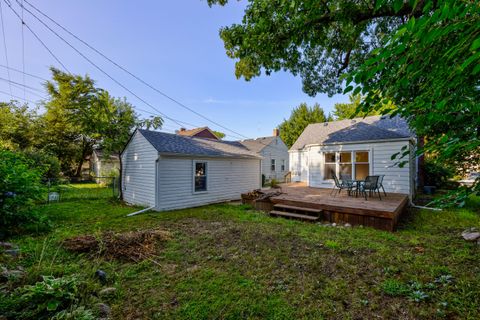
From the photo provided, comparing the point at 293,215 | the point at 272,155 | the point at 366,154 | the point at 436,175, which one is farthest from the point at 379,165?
the point at 272,155

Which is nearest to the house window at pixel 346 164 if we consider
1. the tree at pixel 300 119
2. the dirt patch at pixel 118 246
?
the dirt patch at pixel 118 246

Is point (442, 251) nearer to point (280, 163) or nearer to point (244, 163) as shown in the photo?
point (244, 163)

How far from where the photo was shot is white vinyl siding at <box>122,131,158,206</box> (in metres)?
8.16

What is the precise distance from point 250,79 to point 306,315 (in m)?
6.95

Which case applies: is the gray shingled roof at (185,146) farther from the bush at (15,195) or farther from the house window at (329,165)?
the house window at (329,165)

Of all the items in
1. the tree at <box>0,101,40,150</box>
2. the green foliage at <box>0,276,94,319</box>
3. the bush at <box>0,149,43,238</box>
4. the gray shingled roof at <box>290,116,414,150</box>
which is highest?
the tree at <box>0,101,40,150</box>

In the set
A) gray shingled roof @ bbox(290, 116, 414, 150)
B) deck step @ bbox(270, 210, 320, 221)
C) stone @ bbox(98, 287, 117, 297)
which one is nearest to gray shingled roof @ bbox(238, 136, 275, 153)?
gray shingled roof @ bbox(290, 116, 414, 150)

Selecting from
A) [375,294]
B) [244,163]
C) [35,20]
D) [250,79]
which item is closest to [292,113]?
[244,163]

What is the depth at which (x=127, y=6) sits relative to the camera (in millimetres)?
7758

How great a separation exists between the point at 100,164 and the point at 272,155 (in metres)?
17.7

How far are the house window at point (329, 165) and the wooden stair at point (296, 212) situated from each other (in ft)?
13.3

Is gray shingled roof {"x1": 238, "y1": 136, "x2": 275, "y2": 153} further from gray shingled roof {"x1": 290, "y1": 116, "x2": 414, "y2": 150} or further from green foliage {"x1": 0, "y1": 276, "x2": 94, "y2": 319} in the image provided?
green foliage {"x1": 0, "y1": 276, "x2": 94, "y2": 319}

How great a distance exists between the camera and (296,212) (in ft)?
22.7

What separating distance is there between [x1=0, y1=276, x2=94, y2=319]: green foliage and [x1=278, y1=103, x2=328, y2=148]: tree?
87.2 ft
